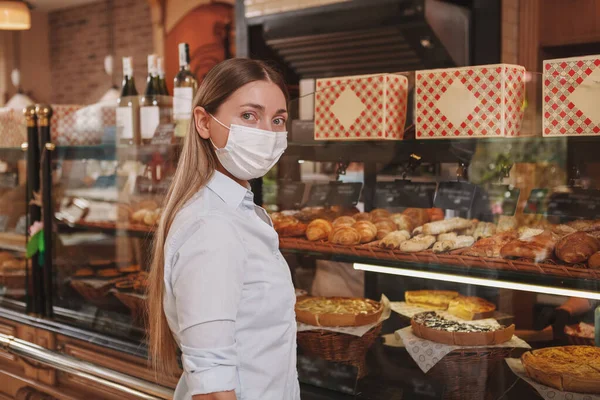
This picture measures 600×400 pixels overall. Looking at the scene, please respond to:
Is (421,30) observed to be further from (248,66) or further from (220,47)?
(220,47)

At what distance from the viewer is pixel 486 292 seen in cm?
213

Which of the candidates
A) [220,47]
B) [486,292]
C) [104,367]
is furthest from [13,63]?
[486,292]

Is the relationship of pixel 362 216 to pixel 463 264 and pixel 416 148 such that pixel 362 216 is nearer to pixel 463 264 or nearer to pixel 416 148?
pixel 416 148

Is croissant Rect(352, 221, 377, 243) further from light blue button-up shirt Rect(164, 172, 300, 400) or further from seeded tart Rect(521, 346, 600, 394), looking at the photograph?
light blue button-up shirt Rect(164, 172, 300, 400)

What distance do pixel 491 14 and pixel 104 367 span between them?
84.6 inches

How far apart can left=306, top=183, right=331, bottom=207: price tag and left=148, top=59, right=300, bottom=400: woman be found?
2.73 ft

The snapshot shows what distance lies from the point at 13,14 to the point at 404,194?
335 cm

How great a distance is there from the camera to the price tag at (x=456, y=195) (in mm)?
2033

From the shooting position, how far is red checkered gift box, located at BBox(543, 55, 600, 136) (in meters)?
1.68

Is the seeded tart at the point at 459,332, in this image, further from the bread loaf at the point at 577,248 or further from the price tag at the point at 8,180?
the price tag at the point at 8,180

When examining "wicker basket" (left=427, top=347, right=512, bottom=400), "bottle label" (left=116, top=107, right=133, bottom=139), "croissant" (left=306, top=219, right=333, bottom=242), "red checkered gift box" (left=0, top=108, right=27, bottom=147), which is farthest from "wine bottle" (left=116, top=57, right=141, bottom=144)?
"wicker basket" (left=427, top=347, right=512, bottom=400)

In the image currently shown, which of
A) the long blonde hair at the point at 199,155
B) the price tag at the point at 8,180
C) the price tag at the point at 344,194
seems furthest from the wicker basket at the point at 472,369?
the price tag at the point at 8,180

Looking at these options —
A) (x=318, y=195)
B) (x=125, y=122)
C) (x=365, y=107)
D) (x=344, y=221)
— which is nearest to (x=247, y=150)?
(x=365, y=107)

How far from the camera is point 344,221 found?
2221 millimetres
